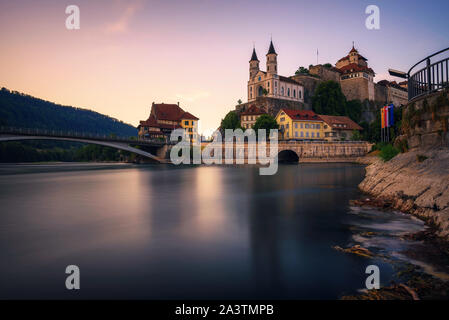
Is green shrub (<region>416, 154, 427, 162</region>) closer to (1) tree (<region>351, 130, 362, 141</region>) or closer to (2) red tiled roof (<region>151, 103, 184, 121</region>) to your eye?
(1) tree (<region>351, 130, 362, 141</region>)

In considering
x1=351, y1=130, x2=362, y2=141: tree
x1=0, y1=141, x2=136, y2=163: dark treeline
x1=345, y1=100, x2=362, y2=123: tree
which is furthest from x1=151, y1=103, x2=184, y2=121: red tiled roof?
x1=345, y1=100, x2=362, y2=123: tree

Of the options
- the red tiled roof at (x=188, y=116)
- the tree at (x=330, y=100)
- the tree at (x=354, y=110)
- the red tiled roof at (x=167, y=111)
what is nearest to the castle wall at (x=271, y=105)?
the tree at (x=330, y=100)

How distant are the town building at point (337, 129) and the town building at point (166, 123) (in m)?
42.6

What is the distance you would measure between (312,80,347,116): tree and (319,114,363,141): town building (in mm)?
13763

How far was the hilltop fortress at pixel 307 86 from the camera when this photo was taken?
3804 inches

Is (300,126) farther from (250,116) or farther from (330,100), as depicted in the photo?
(330,100)

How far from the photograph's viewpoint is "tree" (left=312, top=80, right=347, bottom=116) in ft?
317

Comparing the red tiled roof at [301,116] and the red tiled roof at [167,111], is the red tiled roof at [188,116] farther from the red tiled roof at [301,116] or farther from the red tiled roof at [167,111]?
the red tiled roof at [301,116]

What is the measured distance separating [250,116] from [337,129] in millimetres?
26510

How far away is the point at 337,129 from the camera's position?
8075cm

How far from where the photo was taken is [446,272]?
512 cm

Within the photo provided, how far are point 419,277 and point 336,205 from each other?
8.81m

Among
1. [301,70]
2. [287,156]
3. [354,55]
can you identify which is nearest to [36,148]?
[287,156]

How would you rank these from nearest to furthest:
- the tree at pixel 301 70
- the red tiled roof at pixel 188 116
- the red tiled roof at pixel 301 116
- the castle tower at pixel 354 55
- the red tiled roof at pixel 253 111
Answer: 1. the red tiled roof at pixel 301 116
2. the red tiled roof at pixel 253 111
3. the red tiled roof at pixel 188 116
4. the castle tower at pixel 354 55
5. the tree at pixel 301 70
